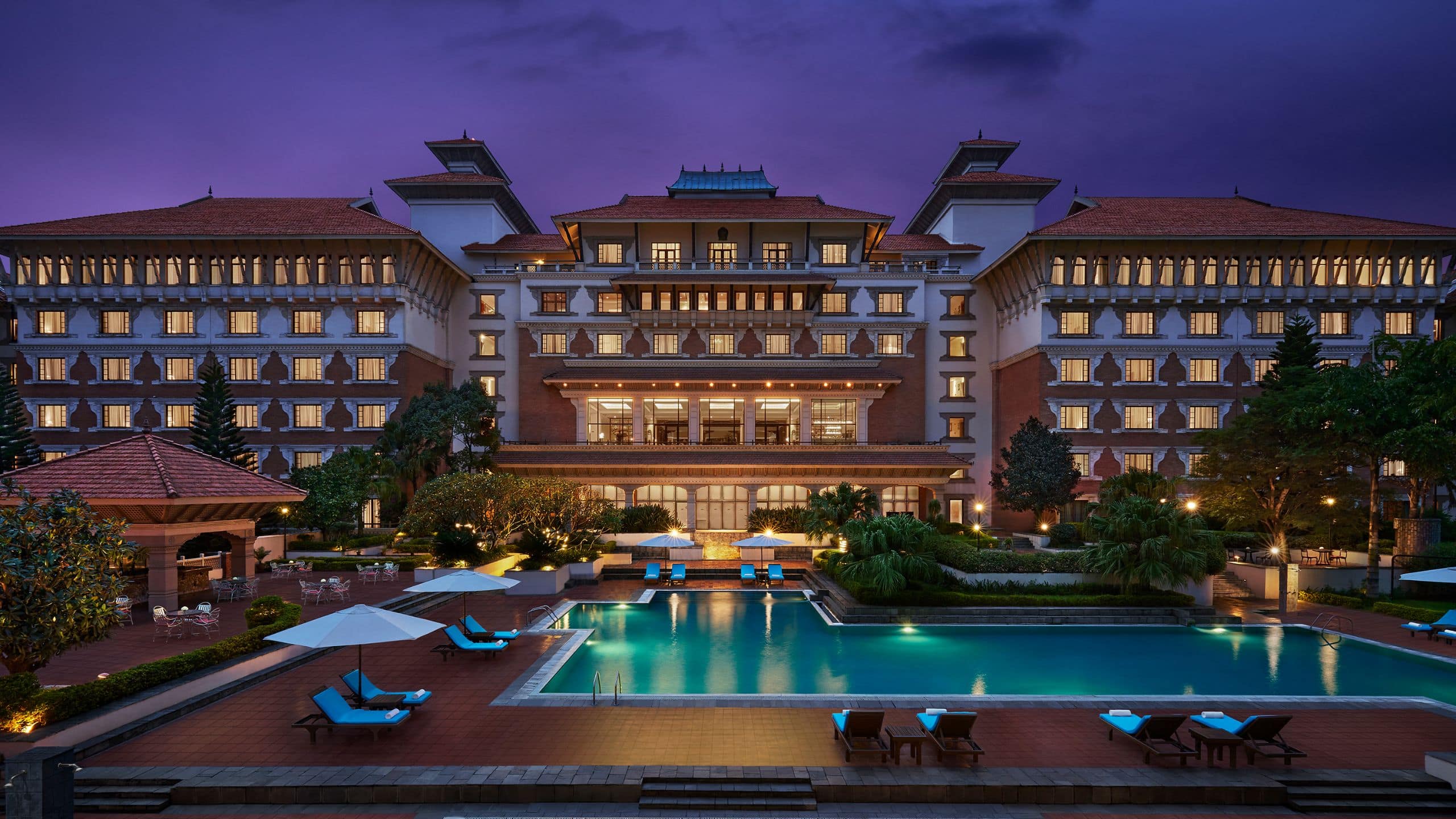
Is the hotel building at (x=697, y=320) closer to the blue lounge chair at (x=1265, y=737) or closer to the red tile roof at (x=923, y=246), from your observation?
the red tile roof at (x=923, y=246)

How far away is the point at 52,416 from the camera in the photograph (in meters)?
40.8

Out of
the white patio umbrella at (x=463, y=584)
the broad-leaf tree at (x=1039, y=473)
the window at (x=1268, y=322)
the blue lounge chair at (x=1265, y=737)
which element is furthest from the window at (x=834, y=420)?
the blue lounge chair at (x=1265, y=737)

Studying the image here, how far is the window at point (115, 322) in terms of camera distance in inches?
1612

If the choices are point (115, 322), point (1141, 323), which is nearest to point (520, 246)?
point (115, 322)

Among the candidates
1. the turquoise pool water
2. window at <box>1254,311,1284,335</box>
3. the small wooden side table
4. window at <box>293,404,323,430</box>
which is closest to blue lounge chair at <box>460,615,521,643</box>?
the turquoise pool water

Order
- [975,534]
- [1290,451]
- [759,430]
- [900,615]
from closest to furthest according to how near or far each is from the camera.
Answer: [900,615] < [1290,451] < [975,534] < [759,430]

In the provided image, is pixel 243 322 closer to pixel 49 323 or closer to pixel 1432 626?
pixel 49 323

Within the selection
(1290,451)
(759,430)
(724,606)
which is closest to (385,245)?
(759,430)

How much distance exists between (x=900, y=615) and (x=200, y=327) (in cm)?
4039

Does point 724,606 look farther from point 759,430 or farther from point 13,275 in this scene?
point 13,275

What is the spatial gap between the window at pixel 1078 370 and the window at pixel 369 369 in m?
37.5

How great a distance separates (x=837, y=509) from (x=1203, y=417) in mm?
24417

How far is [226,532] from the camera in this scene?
2269 cm

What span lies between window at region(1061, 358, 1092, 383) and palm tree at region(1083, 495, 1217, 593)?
17.0 meters
